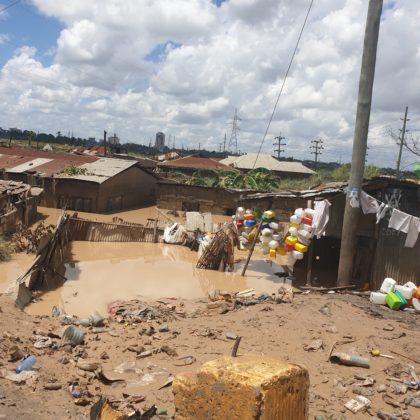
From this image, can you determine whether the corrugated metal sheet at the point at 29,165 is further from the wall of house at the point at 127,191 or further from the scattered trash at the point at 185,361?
the scattered trash at the point at 185,361

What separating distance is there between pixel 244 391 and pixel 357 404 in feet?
9.72

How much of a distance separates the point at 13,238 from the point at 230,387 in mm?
14882

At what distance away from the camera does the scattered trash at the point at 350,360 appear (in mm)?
6527

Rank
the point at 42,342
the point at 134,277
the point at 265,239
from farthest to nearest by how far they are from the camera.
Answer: the point at 134,277 < the point at 265,239 < the point at 42,342

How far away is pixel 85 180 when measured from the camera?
1018 inches

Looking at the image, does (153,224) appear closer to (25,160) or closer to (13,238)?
(13,238)

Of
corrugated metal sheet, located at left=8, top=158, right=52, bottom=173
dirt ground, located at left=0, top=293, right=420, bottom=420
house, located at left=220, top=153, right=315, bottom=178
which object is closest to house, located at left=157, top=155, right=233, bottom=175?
house, located at left=220, top=153, right=315, bottom=178

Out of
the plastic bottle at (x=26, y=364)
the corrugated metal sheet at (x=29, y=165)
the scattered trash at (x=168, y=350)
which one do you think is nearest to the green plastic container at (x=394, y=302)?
the scattered trash at (x=168, y=350)

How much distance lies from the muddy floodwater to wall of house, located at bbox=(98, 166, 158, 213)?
907 centimetres

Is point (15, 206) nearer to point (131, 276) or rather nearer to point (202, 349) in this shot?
point (131, 276)

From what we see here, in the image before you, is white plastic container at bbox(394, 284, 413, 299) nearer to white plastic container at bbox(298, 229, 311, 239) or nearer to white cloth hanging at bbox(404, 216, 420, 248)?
white cloth hanging at bbox(404, 216, 420, 248)

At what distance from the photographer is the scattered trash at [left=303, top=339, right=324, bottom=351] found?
7156mm

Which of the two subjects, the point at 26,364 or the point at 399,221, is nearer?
the point at 26,364

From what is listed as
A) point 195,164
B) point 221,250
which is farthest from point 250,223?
point 195,164
